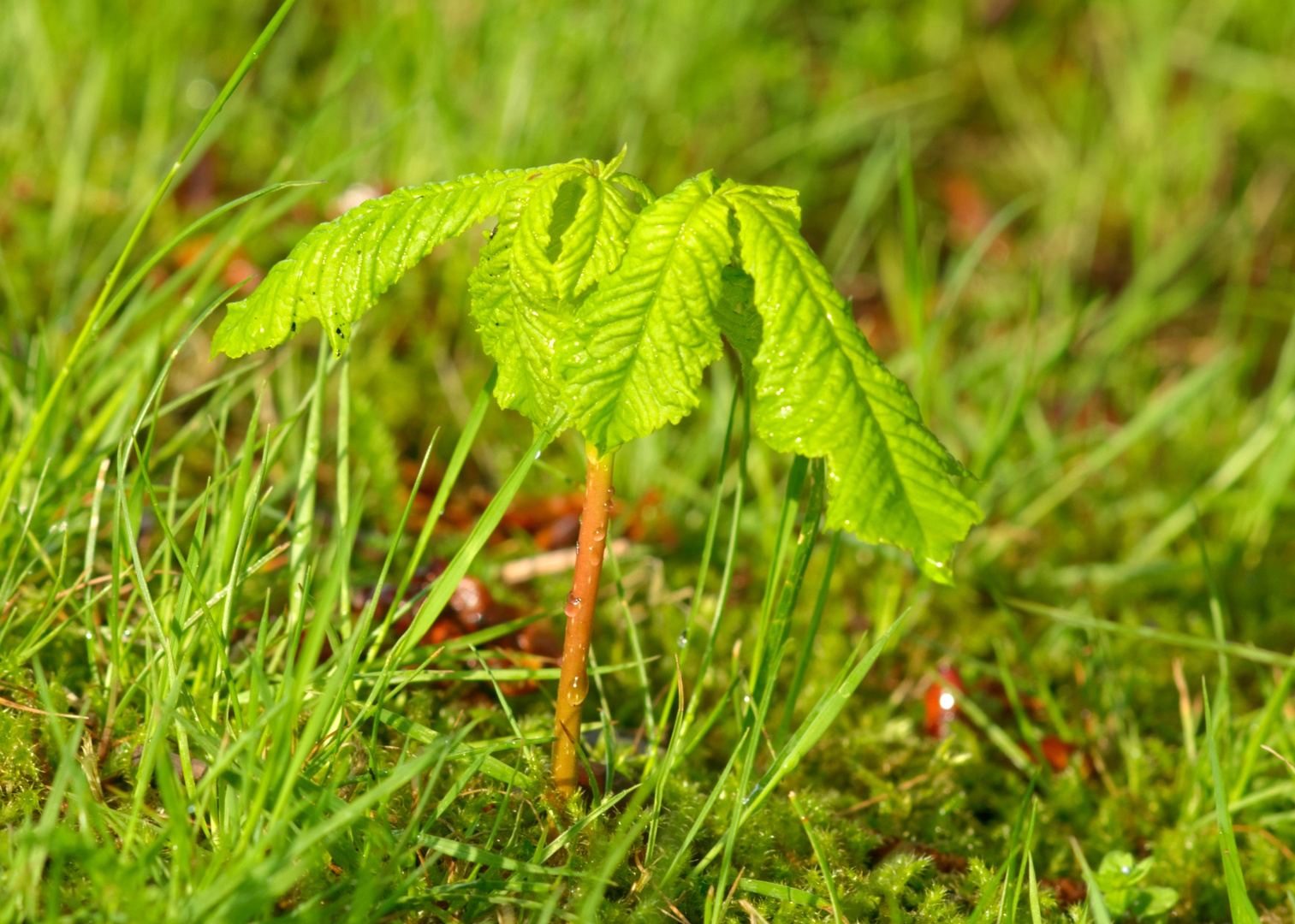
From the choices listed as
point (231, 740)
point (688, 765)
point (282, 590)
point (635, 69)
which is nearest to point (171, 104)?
point (635, 69)

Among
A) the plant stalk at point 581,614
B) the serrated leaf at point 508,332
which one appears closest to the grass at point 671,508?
the plant stalk at point 581,614

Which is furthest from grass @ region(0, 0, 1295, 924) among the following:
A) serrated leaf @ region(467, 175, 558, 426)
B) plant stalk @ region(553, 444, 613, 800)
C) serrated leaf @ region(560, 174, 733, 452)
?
serrated leaf @ region(560, 174, 733, 452)

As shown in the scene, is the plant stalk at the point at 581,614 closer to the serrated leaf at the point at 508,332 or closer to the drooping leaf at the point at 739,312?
the serrated leaf at the point at 508,332

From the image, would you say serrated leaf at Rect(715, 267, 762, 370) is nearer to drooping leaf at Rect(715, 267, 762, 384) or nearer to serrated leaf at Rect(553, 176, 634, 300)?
drooping leaf at Rect(715, 267, 762, 384)

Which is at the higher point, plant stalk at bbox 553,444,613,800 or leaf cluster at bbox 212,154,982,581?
leaf cluster at bbox 212,154,982,581

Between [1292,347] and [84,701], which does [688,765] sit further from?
[1292,347]

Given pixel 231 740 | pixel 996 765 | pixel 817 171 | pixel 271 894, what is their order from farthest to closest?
pixel 817 171 → pixel 996 765 → pixel 231 740 → pixel 271 894

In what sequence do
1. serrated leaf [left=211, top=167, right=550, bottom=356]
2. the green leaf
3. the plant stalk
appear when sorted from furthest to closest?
the plant stalk, serrated leaf [left=211, top=167, right=550, bottom=356], the green leaf

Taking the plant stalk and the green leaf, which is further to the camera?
the plant stalk
